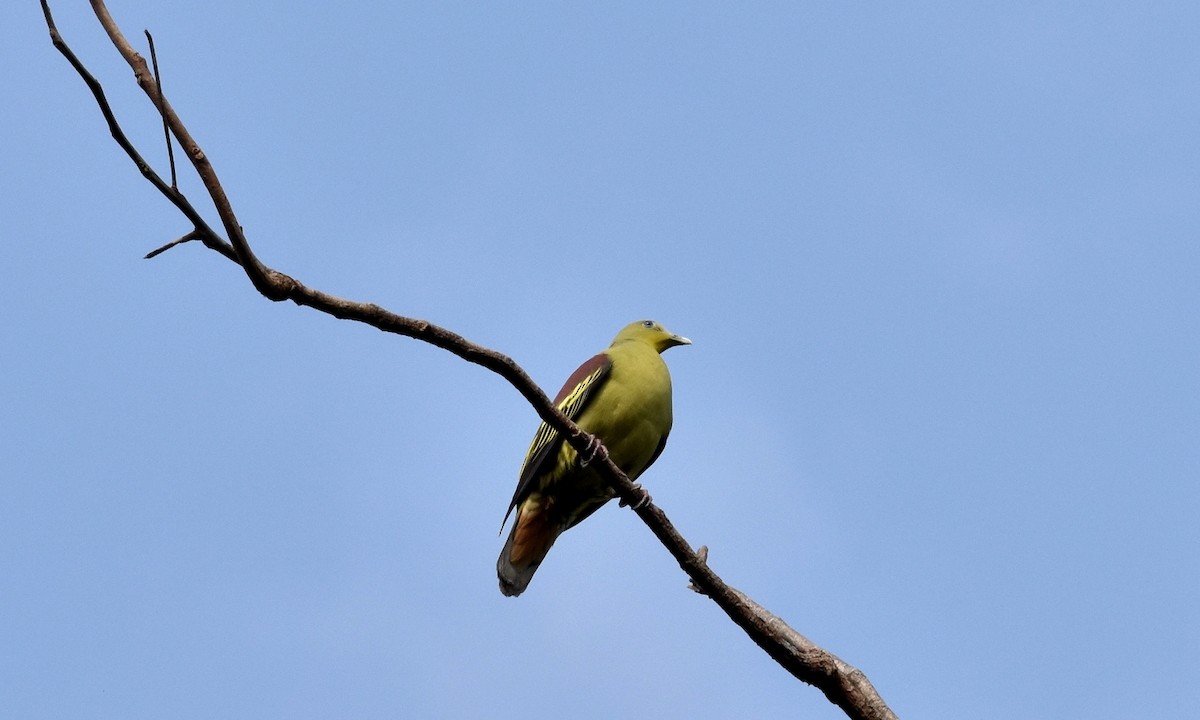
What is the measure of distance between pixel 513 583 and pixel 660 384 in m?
1.52

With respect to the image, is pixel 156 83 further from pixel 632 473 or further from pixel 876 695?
pixel 632 473

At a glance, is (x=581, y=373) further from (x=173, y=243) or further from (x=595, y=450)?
(x=173, y=243)

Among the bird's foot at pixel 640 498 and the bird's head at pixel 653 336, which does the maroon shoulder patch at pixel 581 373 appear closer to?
the bird's head at pixel 653 336

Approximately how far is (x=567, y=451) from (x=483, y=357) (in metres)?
2.81

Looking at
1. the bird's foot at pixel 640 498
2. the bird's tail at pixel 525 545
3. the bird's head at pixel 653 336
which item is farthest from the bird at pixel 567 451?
the bird's foot at pixel 640 498

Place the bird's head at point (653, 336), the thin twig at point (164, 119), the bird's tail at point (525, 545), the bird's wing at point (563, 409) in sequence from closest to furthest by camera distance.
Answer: the thin twig at point (164, 119), the bird's wing at point (563, 409), the bird's tail at point (525, 545), the bird's head at point (653, 336)

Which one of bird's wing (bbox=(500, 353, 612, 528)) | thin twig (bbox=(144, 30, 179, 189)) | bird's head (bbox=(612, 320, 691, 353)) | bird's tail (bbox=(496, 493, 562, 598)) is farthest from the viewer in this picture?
bird's head (bbox=(612, 320, 691, 353))

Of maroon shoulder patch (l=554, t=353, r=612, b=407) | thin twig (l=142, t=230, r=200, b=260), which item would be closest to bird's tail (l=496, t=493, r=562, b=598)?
maroon shoulder patch (l=554, t=353, r=612, b=407)

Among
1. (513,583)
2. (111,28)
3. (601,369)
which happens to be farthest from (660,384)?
(111,28)

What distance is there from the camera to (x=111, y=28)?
3.63 meters

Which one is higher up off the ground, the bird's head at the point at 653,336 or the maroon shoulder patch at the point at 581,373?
the bird's head at the point at 653,336

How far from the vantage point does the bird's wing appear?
7238 millimetres

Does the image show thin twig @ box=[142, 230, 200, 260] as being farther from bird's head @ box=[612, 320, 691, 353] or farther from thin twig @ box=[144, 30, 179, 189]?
bird's head @ box=[612, 320, 691, 353]

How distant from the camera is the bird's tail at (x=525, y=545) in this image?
7.51 meters
